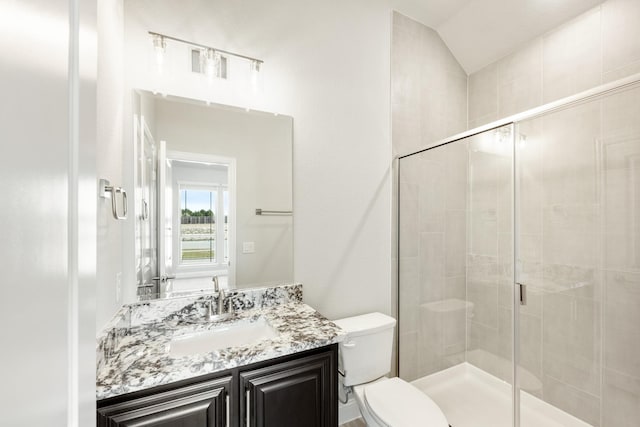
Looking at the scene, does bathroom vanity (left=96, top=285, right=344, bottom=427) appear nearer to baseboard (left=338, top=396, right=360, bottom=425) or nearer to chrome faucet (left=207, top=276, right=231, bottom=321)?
Answer: chrome faucet (left=207, top=276, right=231, bottom=321)

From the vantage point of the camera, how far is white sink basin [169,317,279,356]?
4.30 ft

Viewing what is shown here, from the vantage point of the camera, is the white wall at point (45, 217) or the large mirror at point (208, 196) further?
the large mirror at point (208, 196)

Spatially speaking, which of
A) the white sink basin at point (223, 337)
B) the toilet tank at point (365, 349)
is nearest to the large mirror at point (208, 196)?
the white sink basin at point (223, 337)

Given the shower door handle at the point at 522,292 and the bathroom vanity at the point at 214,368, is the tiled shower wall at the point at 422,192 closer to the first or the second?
the shower door handle at the point at 522,292

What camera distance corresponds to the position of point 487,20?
Result: 2143 millimetres

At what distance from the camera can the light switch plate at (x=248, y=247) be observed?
66.7 inches

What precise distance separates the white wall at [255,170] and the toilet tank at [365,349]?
0.50 meters

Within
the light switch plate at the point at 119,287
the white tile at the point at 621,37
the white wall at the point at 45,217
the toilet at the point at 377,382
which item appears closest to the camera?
the white wall at the point at 45,217

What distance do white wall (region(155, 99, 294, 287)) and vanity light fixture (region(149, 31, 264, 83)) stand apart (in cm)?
19

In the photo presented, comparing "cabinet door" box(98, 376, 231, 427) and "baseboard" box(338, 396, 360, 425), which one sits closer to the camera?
"cabinet door" box(98, 376, 231, 427)

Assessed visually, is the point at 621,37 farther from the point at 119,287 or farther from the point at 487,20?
the point at 119,287

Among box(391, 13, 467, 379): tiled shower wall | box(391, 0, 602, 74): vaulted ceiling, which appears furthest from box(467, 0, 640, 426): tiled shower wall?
box(391, 13, 467, 379): tiled shower wall

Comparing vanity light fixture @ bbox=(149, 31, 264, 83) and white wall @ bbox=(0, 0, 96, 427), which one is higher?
vanity light fixture @ bbox=(149, 31, 264, 83)

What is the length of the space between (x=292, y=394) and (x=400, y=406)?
1.96 ft
